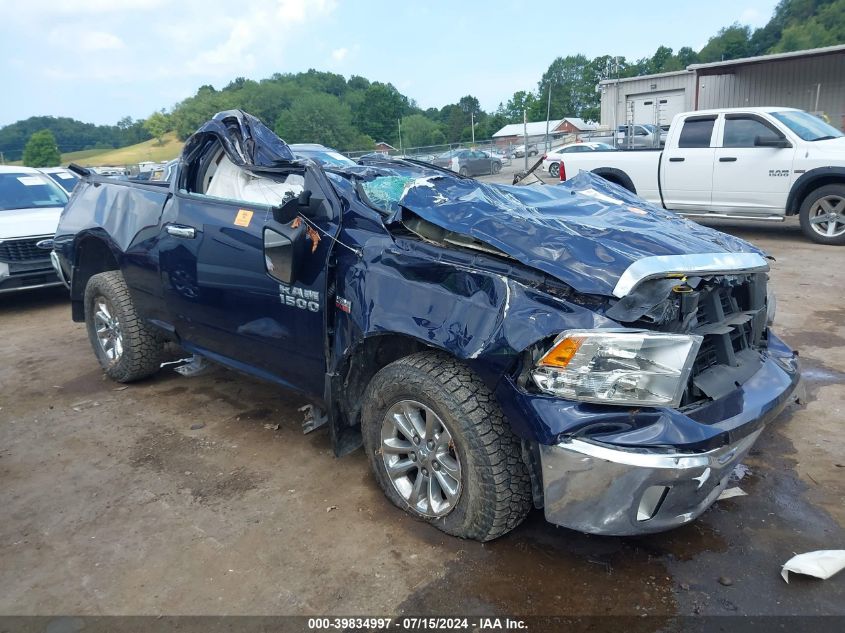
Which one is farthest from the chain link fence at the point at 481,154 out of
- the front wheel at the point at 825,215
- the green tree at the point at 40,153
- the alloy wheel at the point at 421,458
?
the green tree at the point at 40,153

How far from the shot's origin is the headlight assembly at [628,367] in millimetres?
2398

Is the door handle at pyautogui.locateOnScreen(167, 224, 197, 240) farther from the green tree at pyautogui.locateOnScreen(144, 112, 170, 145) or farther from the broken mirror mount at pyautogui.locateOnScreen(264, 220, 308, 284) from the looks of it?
the green tree at pyautogui.locateOnScreen(144, 112, 170, 145)

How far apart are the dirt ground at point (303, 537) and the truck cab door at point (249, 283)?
1.80 feet

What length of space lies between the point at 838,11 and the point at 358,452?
94.3 meters

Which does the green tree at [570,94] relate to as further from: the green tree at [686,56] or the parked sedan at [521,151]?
the parked sedan at [521,151]

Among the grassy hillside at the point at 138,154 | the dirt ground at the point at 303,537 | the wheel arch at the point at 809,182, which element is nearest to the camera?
the dirt ground at the point at 303,537

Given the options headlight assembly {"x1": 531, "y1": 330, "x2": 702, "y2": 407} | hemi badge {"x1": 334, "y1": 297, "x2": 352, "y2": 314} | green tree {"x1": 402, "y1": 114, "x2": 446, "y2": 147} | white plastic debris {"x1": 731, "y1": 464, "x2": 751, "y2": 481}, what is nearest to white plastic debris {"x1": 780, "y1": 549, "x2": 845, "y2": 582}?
white plastic debris {"x1": 731, "y1": 464, "x2": 751, "y2": 481}

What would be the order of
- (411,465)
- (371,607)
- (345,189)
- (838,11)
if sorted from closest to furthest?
(371,607) → (411,465) → (345,189) → (838,11)

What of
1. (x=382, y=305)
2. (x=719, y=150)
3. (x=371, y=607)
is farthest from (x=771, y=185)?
(x=371, y=607)

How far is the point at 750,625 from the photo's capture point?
231 centimetres

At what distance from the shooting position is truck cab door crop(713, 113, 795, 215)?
8875mm

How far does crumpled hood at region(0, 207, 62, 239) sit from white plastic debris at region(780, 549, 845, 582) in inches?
301

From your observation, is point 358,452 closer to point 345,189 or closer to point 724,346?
point 345,189

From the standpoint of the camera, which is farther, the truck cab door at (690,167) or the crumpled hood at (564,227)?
the truck cab door at (690,167)
